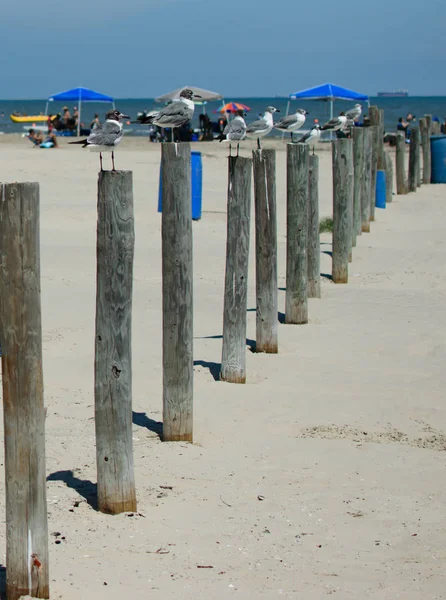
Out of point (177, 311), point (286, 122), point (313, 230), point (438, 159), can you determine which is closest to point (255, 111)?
point (438, 159)

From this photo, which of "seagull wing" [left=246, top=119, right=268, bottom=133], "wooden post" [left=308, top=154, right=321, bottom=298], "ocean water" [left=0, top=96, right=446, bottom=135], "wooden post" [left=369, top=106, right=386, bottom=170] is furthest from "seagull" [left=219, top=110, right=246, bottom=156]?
"ocean water" [left=0, top=96, right=446, bottom=135]

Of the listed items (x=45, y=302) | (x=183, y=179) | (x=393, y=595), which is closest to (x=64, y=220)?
(x=45, y=302)

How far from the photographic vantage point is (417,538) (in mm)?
5234

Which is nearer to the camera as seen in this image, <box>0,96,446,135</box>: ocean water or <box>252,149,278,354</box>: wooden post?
<box>252,149,278,354</box>: wooden post

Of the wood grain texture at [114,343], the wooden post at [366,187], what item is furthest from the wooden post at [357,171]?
the wood grain texture at [114,343]

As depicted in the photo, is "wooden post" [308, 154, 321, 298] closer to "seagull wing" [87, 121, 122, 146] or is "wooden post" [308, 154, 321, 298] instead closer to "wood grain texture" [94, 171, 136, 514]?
"seagull wing" [87, 121, 122, 146]

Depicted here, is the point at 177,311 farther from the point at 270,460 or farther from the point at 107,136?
the point at 107,136

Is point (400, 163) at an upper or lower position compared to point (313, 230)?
upper

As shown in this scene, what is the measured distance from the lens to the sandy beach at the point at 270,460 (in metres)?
4.75

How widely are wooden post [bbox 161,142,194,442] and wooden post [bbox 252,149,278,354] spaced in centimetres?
213

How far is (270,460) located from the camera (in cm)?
632

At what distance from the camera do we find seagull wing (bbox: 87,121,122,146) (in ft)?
27.4

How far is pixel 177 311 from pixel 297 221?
11.6 feet

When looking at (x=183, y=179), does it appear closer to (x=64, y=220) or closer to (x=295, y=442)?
(x=295, y=442)
